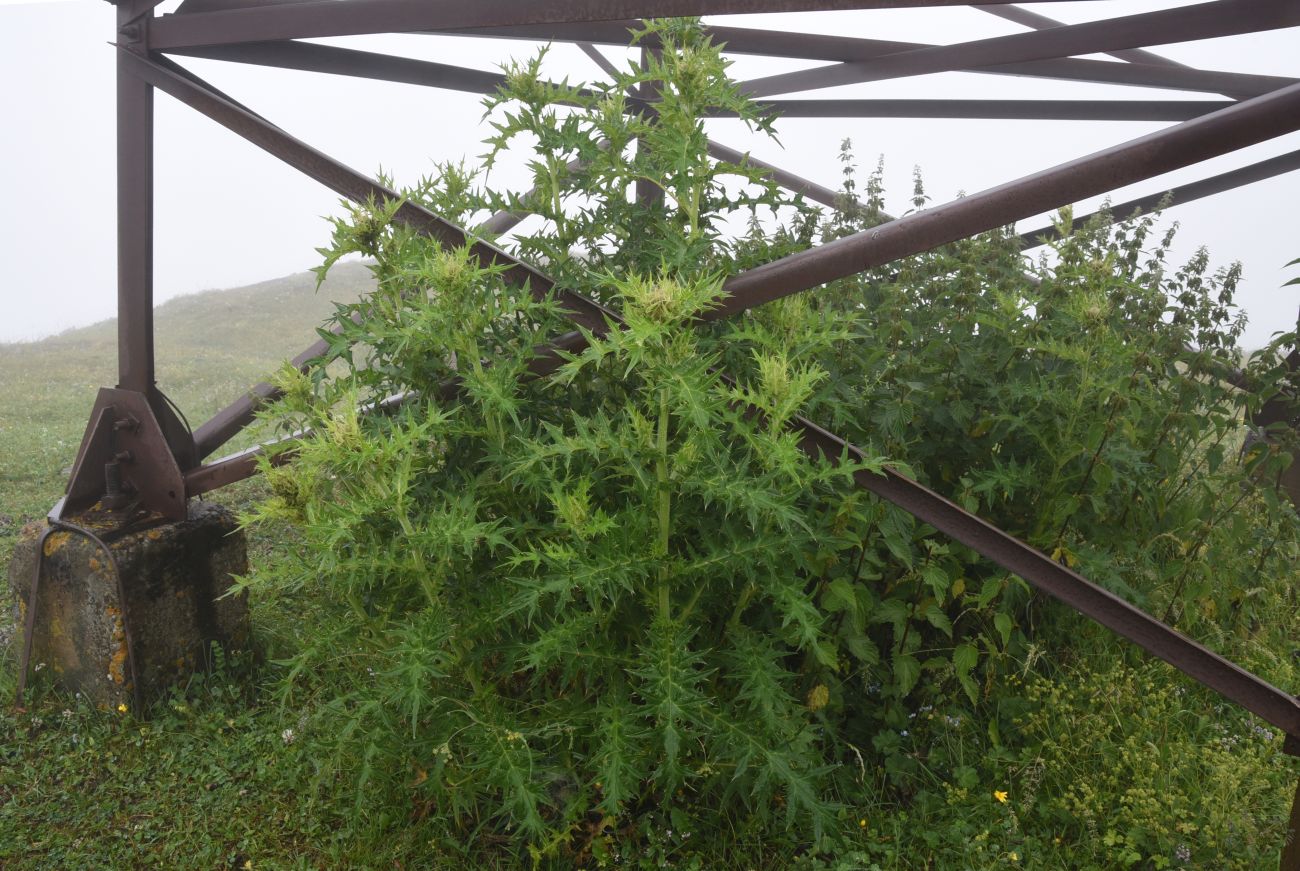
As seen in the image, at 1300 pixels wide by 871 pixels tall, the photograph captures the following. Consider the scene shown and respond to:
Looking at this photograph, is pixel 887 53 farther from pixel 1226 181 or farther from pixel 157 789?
pixel 157 789

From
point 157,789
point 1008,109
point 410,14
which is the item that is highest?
point 410,14

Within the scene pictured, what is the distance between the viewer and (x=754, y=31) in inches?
173

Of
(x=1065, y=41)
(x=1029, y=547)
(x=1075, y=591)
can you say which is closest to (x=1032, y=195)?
(x=1029, y=547)

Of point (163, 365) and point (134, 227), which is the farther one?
point (163, 365)

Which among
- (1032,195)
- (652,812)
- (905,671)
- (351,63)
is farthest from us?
(351,63)

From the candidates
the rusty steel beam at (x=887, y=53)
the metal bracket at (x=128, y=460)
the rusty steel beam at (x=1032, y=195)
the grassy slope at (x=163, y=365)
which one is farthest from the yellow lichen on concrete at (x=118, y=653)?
the rusty steel beam at (x=887, y=53)

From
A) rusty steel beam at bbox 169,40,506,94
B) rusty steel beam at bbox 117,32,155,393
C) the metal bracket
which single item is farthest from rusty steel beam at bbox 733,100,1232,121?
the metal bracket

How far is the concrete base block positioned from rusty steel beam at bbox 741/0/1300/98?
3.12 m

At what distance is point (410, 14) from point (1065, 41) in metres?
2.63

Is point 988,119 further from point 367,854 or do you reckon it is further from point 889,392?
point 367,854

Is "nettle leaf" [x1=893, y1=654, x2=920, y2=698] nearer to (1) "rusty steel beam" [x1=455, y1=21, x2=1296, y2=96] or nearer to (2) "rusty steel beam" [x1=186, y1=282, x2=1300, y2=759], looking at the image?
(2) "rusty steel beam" [x1=186, y1=282, x2=1300, y2=759]

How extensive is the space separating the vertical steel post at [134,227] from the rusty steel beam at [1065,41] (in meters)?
2.47

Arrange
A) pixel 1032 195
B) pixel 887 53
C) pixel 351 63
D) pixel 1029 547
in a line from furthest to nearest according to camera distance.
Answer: pixel 887 53, pixel 351 63, pixel 1029 547, pixel 1032 195

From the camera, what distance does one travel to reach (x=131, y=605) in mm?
3775
